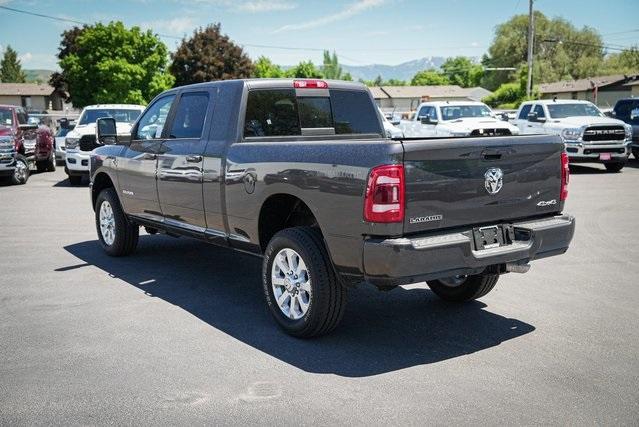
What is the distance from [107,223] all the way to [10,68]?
15033 cm

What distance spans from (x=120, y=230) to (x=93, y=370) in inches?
142

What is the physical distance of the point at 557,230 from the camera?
Result: 4.82 m

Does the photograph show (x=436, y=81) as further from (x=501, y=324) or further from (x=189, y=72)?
(x=501, y=324)

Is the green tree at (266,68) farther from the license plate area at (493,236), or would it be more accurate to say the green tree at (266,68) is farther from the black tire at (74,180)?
the license plate area at (493,236)

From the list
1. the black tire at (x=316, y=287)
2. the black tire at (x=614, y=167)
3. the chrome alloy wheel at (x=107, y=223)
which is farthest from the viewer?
the black tire at (x=614, y=167)

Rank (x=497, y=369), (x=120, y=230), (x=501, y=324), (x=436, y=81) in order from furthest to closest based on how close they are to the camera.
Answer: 1. (x=436, y=81)
2. (x=120, y=230)
3. (x=501, y=324)
4. (x=497, y=369)

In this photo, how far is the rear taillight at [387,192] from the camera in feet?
13.3

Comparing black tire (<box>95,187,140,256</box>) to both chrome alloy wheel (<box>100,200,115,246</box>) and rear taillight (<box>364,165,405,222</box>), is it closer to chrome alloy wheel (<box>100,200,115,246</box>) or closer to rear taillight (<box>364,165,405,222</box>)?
chrome alloy wheel (<box>100,200,115,246</box>)

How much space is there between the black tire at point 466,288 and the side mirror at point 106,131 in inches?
166

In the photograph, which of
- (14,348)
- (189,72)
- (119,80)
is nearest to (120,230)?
(14,348)

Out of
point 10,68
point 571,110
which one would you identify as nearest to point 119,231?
point 571,110

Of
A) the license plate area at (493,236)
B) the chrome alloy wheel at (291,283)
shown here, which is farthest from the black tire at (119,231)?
the license plate area at (493,236)

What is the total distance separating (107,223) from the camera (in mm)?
7965

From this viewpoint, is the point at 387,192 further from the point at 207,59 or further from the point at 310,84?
the point at 207,59
